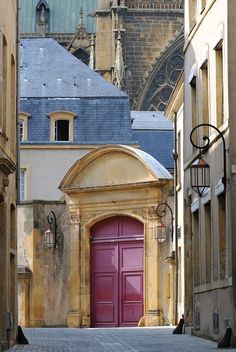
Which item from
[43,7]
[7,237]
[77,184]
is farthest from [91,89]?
[43,7]

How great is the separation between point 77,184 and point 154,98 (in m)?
28.5

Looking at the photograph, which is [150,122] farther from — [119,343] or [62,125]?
[119,343]

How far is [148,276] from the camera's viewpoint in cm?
3519

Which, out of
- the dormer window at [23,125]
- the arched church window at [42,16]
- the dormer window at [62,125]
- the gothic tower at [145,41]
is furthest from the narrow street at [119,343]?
the arched church window at [42,16]

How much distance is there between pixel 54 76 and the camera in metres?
46.0

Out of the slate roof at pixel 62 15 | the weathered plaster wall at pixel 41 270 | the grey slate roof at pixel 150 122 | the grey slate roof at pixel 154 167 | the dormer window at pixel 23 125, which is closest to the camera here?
the grey slate roof at pixel 154 167

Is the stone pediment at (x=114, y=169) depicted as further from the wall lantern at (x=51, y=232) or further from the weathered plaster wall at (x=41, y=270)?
the weathered plaster wall at (x=41, y=270)

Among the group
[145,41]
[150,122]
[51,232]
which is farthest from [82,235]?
[145,41]

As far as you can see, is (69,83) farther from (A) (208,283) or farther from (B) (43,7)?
(B) (43,7)

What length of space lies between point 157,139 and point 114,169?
35.0 feet

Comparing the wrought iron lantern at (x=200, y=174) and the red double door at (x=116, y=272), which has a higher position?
the wrought iron lantern at (x=200, y=174)

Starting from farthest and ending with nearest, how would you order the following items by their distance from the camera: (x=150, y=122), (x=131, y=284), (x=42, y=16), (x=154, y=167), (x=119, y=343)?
(x=42, y=16) < (x=150, y=122) < (x=131, y=284) < (x=154, y=167) < (x=119, y=343)

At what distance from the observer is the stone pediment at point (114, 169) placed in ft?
117

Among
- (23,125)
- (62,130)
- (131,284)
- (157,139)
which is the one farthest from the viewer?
(157,139)
